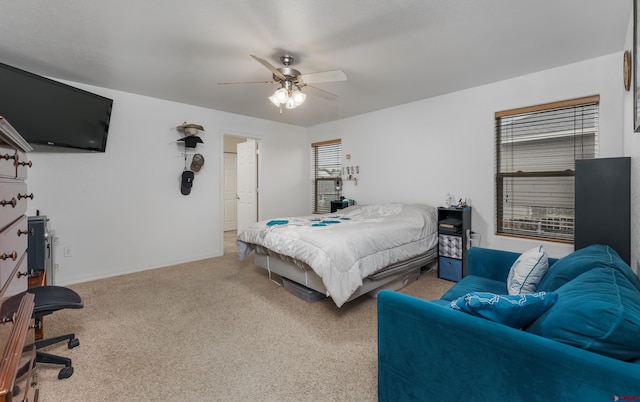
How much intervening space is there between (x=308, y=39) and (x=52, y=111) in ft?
9.01

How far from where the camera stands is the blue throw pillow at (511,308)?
3.52 ft

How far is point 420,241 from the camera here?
11.1 ft

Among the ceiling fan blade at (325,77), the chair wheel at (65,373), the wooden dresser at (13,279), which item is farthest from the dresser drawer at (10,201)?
the ceiling fan blade at (325,77)

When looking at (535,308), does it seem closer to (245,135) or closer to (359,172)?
(359,172)

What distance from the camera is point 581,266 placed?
146cm

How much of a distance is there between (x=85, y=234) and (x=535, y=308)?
15.0ft

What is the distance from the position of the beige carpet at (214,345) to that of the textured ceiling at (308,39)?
2396 millimetres

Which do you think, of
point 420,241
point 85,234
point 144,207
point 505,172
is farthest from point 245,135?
point 505,172

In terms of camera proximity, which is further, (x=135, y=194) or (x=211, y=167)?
(x=211, y=167)

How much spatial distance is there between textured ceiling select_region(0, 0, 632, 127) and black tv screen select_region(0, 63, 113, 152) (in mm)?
278

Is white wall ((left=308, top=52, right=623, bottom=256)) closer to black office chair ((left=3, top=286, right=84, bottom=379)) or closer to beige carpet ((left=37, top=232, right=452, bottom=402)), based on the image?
beige carpet ((left=37, top=232, right=452, bottom=402))

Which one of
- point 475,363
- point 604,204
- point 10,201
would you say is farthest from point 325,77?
point 604,204

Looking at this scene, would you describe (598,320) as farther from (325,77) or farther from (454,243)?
(454,243)

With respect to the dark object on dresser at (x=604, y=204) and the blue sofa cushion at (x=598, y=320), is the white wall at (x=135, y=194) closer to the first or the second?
the blue sofa cushion at (x=598, y=320)
